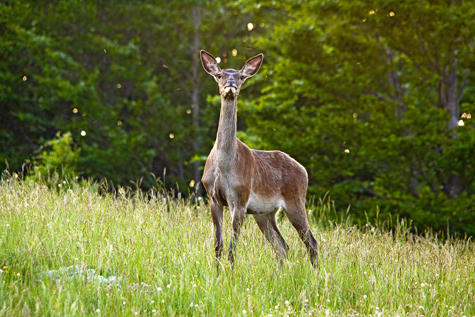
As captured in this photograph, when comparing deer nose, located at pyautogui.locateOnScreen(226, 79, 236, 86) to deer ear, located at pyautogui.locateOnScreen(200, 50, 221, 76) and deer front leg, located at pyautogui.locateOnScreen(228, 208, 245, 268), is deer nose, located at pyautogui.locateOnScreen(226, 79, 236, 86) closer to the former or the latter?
deer ear, located at pyautogui.locateOnScreen(200, 50, 221, 76)

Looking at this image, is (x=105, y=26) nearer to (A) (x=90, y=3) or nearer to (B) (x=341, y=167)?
(A) (x=90, y=3)

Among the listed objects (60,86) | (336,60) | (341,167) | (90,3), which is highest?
(90,3)

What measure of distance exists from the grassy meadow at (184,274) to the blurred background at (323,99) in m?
1.32

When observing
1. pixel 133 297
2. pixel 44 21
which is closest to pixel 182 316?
pixel 133 297

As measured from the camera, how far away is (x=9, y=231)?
5355mm

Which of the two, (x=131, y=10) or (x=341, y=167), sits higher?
(x=131, y=10)

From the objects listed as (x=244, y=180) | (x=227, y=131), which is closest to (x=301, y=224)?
(x=244, y=180)

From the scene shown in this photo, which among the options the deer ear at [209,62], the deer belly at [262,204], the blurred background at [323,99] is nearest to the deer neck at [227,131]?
the deer ear at [209,62]

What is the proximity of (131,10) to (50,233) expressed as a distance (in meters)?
15.8

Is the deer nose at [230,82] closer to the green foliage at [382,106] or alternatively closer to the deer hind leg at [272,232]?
the deer hind leg at [272,232]

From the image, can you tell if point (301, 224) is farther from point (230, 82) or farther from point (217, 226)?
point (230, 82)

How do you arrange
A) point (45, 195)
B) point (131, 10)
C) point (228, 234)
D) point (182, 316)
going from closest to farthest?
point (182, 316), point (228, 234), point (45, 195), point (131, 10)

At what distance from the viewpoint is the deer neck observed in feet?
17.8

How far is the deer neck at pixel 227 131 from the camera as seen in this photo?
5430mm
